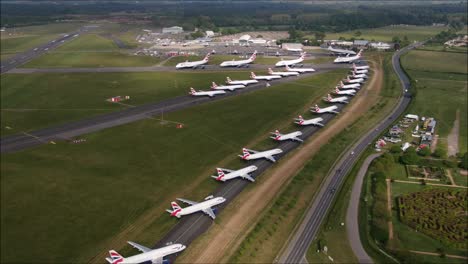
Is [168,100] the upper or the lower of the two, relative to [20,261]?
upper

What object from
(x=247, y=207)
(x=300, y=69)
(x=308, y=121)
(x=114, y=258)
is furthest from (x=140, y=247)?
(x=300, y=69)

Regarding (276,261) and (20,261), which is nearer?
(20,261)

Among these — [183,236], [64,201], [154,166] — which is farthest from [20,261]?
[154,166]

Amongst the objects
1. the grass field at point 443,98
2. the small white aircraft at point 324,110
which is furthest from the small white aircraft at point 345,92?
the grass field at point 443,98

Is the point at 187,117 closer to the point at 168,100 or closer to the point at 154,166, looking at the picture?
the point at 168,100

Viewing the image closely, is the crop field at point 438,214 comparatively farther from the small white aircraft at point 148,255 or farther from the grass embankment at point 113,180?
the small white aircraft at point 148,255

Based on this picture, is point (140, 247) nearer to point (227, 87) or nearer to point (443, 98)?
point (227, 87)
